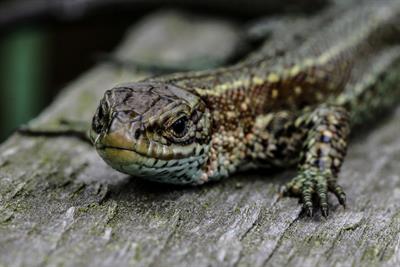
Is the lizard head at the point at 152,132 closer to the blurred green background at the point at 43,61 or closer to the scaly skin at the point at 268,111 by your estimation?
the scaly skin at the point at 268,111

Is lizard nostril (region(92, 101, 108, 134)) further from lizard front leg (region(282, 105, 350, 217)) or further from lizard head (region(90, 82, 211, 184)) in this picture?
lizard front leg (region(282, 105, 350, 217))

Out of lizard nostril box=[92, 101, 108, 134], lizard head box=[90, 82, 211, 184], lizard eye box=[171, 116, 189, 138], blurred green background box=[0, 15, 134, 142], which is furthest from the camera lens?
blurred green background box=[0, 15, 134, 142]

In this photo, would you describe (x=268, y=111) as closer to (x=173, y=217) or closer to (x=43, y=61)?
(x=173, y=217)

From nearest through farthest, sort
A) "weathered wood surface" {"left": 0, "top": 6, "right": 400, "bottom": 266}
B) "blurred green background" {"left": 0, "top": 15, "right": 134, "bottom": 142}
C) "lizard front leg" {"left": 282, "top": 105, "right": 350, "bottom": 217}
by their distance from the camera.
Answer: "weathered wood surface" {"left": 0, "top": 6, "right": 400, "bottom": 266}
"lizard front leg" {"left": 282, "top": 105, "right": 350, "bottom": 217}
"blurred green background" {"left": 0, "top": 15, "right": 134, "bottom": 142}

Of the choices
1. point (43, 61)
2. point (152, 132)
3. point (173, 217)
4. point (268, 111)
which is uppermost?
point (152, 132)

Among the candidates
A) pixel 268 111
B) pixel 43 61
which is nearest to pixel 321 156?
pixel 268 111

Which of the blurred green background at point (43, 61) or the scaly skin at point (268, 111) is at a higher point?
the scaly skin at point (268, 111)

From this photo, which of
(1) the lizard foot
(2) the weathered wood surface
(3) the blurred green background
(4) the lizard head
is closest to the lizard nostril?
(4) the lizard head

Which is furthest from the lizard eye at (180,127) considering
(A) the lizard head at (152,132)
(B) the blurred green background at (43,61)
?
(B) the blurred green background at (43,61)
